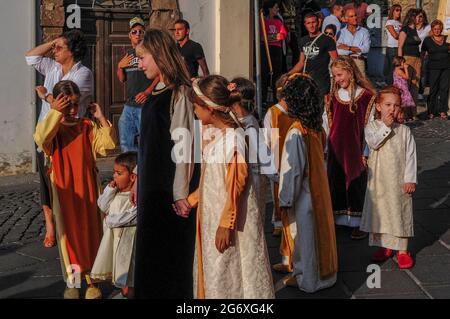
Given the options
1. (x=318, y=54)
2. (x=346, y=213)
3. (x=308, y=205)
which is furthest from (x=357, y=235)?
(x=318, y=54)

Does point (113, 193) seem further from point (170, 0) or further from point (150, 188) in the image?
point (170, 0)

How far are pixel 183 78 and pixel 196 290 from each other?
1309 millimetres

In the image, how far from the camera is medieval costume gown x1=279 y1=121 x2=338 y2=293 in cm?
653

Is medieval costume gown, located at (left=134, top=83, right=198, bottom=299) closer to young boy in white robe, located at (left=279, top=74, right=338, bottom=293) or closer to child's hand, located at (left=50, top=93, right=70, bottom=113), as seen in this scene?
child's hand, located at (left=50, top=93, right=70, bottom=113)

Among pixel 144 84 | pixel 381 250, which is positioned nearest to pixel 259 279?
pixel 381 250

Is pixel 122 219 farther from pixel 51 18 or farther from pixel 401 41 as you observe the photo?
pixel 401 41

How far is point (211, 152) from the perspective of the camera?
5305 mm

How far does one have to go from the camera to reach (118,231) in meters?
6.40

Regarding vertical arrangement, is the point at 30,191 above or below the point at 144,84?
below

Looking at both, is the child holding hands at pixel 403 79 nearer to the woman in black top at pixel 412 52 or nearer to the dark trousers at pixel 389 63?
the woman in black top at pixel 412 52

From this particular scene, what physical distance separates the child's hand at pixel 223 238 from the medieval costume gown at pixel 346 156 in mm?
3379

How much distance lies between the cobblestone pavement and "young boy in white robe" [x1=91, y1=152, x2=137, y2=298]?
0.56m

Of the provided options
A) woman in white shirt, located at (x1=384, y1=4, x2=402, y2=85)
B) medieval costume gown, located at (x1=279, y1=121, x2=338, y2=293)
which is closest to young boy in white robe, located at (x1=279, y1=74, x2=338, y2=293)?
medieval costume gown, located at (x1=279, y1=121, x2=338, y2=293)

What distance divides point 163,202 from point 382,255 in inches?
101
